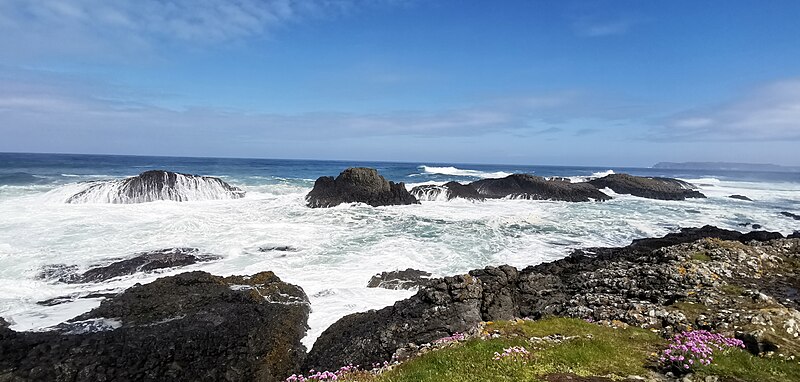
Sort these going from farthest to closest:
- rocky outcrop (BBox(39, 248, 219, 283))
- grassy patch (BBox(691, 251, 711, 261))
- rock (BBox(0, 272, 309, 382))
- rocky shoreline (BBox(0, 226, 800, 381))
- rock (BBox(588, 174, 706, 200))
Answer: rock (BBox(588, 174, 706, 200))
rocky outcrop (BBox(39, 248, 219, 283))
grassy patch (BBox(691, 251, 711, 261))
rocky shoreline (BBox(0, 226, 800, 381))
rock (BBox(0, 272, 309, 382))

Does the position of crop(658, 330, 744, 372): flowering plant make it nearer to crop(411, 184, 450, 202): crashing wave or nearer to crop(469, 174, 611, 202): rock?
crop(411, 184, 450, 202): crashing wave

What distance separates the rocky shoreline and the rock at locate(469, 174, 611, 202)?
41.2 metres

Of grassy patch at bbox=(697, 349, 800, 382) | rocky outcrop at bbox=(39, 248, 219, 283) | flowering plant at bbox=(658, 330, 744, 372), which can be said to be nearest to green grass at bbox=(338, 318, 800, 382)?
grassy patch at bbox=(697, 349, 800, 382)

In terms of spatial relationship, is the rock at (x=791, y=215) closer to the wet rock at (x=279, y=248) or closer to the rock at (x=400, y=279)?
the rock at (x=400, y=279)

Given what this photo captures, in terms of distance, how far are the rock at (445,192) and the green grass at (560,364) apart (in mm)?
48526

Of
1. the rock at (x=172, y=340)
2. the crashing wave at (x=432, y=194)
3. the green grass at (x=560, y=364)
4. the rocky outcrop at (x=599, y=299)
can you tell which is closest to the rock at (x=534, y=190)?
the crashing wave at (x=432, y=194)

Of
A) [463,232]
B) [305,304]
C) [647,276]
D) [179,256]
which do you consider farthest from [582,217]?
[179,256]

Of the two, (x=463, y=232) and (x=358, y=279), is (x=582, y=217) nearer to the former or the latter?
(x=463, y=232)

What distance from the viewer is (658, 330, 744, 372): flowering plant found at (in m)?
8.32

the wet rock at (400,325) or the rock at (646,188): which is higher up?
the rock at (646,188)

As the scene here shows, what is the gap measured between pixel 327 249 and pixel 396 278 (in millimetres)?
7854

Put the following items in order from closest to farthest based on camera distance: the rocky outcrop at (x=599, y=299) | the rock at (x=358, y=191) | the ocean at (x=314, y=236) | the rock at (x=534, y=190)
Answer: the rocky outcrop at (x=599, y=299)
the ocean at (x=314, y=236)
the rock at (x=358, y=191)
the rock at (x=534, y=190)

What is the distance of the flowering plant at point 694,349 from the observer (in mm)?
8320

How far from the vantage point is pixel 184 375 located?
11703 millimetres
